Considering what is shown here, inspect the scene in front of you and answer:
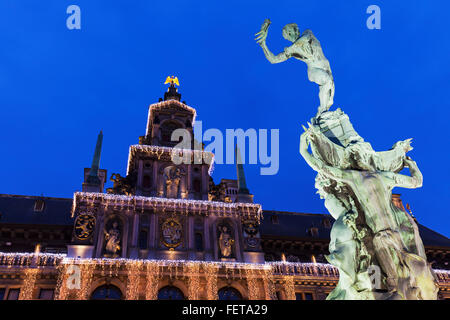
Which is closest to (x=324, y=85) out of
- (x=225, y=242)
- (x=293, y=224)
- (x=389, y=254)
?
(x=389, y=254)

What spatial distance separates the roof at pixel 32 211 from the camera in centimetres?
2702

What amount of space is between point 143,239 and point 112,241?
203cm

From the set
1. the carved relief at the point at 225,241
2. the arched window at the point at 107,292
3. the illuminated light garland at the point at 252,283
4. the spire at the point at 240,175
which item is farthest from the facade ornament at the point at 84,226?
the spire at the point at 240,175

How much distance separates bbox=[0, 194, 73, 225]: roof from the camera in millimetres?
27016

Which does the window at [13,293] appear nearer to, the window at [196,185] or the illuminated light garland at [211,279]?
the illuminated light garland at [211,279]

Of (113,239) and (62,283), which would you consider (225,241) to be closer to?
(113,239)

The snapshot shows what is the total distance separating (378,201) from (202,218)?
19.9m

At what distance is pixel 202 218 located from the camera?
2677 cm

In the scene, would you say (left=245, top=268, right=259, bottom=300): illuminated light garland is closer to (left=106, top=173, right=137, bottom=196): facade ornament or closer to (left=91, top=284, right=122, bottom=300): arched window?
A: (left=91, top=284, right=122, bottom=300): arched window

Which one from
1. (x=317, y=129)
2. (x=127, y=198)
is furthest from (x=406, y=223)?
(x=127, y=198)

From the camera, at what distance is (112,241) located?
2405 cm

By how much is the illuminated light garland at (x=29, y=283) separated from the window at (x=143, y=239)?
6.28 metres
